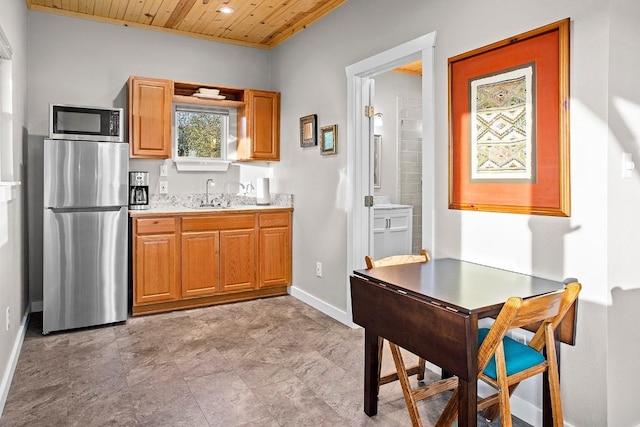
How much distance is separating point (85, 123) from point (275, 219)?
6.12ft

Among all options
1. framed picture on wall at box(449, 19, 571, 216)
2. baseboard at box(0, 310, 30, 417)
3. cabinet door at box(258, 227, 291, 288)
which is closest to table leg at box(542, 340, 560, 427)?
framed picture on wall at box(449, 19, 571, 216)

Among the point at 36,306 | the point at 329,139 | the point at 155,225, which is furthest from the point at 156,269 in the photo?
the point at 329,139

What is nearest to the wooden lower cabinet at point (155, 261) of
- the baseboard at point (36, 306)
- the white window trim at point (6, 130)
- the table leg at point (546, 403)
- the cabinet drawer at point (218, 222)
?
the cabinet drawer at point (218, 222)

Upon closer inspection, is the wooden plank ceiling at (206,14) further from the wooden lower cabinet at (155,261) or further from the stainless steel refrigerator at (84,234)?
the wooden lower cabinet at (155,261)

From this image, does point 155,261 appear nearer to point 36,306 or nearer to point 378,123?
point 36,306

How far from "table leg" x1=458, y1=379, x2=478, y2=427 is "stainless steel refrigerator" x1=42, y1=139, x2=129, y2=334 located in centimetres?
293

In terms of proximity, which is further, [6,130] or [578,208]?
[6,130]

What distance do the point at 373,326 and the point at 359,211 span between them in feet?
5.25

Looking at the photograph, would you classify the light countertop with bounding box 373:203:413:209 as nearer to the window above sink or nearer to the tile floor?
the tile floor

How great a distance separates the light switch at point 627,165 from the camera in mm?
1915

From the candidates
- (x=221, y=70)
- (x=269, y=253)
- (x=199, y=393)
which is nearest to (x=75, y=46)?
(x=221, y=70)

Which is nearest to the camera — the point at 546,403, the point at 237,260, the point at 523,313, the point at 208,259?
the point at 523,313

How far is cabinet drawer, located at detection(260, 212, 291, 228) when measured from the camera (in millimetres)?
4371

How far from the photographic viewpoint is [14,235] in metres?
2.89
